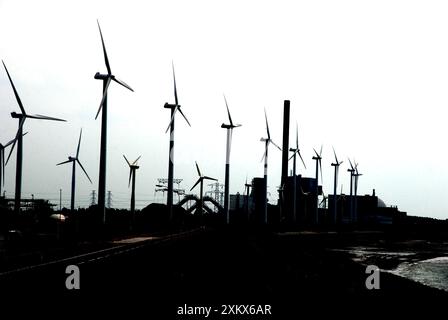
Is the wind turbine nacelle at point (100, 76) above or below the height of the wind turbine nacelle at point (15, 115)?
above

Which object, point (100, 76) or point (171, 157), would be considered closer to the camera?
point (100, 76)

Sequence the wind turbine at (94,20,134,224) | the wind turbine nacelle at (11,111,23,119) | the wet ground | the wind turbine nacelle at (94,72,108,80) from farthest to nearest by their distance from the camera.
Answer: the wind turbine nacelle at (11,111,23,119), the wind turbine nacelle at (94,72,108,80), the wind turbine at (94,20,134,224), the wet ground

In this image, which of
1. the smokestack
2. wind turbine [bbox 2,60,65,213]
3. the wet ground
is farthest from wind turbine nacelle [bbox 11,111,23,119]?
the smokestack

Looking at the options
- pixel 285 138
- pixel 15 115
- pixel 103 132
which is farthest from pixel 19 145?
pixel 285 138

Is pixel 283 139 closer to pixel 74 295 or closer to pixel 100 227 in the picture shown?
pixel 100 227

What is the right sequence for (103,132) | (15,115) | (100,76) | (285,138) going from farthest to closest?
(285,138), (15,115), (100,76), (103,132)

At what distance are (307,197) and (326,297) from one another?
15631 centimetres

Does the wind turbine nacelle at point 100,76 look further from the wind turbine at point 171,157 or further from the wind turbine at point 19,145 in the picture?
the wind turbine at point 171,157

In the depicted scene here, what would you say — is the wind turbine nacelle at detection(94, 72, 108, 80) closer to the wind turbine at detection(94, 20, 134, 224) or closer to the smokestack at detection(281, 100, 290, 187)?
the wind turbine at detection(94, 20, 134, 224)

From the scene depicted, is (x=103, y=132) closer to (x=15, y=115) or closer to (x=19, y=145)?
(x=19, y=145)

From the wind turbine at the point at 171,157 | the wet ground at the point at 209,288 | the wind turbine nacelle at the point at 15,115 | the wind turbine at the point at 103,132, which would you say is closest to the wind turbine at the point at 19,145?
the wind turbine nacelle at the point at 15,115

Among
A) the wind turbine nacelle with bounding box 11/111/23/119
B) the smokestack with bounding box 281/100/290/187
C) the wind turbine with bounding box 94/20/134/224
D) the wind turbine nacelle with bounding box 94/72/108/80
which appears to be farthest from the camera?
the smokestack with bounding box 281/100/290/187

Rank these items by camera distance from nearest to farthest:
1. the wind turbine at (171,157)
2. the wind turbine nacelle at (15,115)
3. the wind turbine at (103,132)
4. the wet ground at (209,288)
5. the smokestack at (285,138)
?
the wet ground at (209,288), the wind turbine at (103,132), the wind turbine nacelle at (15,115), the wind turbine at (171,157), the smokestack at (285,138)

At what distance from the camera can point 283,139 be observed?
120 meters
